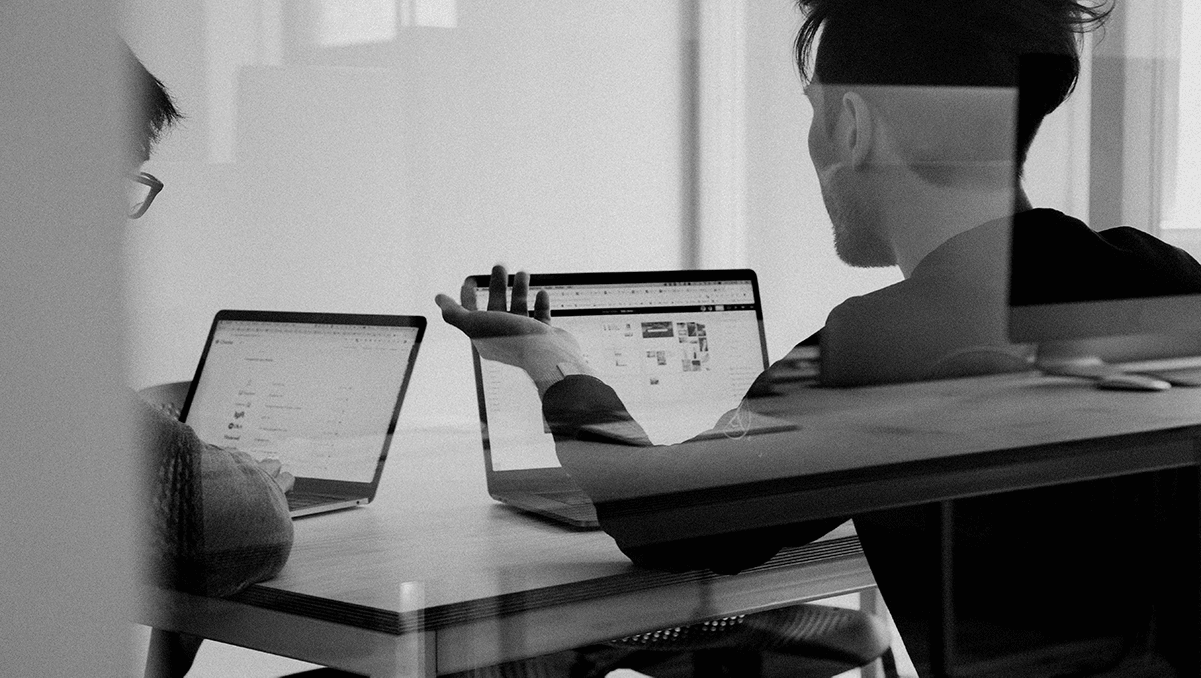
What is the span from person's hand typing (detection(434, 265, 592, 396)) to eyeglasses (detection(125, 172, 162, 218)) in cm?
21

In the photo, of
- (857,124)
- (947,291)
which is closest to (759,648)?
(947,291)

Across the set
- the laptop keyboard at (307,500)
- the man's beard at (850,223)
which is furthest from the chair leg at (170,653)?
the man's beard at (850,223)

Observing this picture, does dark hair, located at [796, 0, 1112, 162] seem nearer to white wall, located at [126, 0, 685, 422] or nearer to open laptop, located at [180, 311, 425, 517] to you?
white wall, located at [126, 0, 685, 422]

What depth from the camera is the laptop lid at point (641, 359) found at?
857mm

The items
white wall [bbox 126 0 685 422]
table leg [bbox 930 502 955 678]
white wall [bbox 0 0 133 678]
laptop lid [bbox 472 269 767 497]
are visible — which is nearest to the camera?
white wall [bbox 0 0 133 678]

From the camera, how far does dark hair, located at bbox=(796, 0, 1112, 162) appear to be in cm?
92

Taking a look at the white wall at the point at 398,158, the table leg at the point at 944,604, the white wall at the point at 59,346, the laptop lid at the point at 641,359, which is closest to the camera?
the white wall at the point at 59,346

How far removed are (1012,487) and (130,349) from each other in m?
0.75

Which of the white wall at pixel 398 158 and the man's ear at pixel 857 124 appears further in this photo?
the man's ear at pixel 857 124

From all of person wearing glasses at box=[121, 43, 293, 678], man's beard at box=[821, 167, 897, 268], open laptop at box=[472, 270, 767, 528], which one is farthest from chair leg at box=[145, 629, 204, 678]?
man's beard at box=[821, 167, 897, 268]

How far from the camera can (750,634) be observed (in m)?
0.95

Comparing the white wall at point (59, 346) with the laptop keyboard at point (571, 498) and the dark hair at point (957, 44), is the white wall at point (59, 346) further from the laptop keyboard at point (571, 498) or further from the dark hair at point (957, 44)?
the dark hair at point (957, 44)

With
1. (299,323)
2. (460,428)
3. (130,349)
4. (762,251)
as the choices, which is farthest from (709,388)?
(130,349)

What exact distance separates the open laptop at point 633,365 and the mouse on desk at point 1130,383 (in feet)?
1.05
